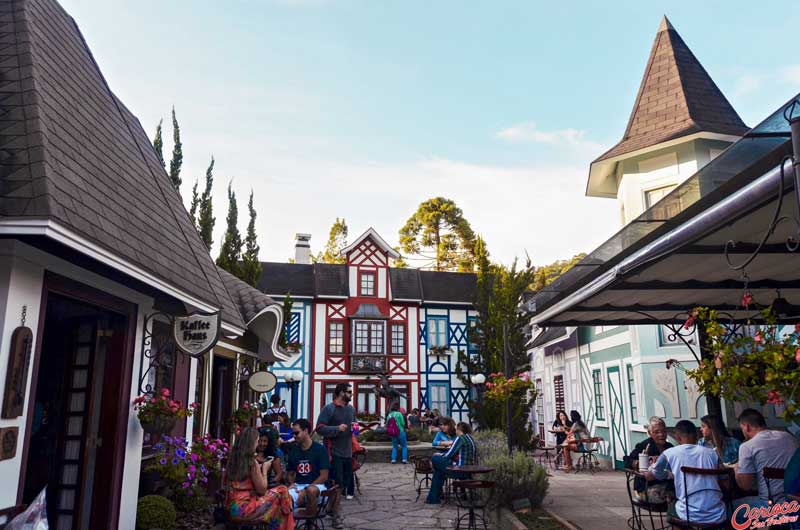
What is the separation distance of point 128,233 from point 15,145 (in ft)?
4.14

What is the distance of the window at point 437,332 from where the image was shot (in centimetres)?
2838

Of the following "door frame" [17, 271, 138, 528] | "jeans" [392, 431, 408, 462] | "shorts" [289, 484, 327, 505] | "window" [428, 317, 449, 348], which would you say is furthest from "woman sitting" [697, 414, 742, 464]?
"window" [428, 317, 449, 348]

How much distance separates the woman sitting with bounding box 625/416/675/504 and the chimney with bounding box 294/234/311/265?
24824mm

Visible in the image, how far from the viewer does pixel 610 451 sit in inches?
617

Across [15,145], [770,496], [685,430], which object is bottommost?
[770,496]

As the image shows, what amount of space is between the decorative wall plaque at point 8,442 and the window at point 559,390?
1852cm

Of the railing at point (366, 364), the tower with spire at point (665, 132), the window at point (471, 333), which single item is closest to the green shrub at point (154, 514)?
the tower with spire at point (665, 132)

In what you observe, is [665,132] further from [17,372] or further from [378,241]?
[378,241]

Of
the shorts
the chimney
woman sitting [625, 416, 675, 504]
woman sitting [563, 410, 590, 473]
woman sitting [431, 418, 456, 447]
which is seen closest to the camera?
woman sitting [625, 416, 675, 504]

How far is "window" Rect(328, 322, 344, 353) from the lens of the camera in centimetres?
2685

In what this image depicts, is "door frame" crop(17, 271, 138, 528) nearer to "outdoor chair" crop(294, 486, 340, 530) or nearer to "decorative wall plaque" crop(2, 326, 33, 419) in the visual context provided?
"decorative wall plaque" crop(2, 326, 33, 419)

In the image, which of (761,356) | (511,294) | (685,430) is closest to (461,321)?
(511,294)

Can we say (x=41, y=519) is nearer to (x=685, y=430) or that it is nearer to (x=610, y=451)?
(x=685, y=430)

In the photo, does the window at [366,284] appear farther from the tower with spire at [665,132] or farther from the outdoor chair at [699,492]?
the outdoor chair at [699,492]
